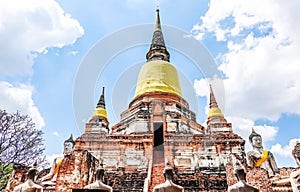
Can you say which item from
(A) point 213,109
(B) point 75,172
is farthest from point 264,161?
(A) point 213,109

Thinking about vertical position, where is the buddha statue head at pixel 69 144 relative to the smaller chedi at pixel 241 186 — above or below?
above

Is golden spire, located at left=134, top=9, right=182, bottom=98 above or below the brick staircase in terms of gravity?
above

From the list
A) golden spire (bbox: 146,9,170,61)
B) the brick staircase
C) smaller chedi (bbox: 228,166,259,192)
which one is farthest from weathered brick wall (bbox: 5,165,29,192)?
golden spire (bbox: 146,9,170,61)

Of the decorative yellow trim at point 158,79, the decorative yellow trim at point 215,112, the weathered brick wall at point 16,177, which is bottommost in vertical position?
the weathered brick wall at point 16,177

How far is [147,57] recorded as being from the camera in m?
24.6

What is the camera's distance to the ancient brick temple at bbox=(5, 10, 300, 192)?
9.34 m

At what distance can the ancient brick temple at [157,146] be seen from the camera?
9.34m

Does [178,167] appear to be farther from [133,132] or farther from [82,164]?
[82,164]

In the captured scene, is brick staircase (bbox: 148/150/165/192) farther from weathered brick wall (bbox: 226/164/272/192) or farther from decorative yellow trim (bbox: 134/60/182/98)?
decorative yellow trim (bbox: 134/60/182/98)

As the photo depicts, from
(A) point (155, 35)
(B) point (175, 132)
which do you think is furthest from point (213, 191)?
(A) point (155, 35)

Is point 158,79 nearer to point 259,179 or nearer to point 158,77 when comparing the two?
point 158,77

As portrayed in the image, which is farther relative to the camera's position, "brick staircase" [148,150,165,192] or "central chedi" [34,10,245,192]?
"brick staircase" [148,150,165,192]

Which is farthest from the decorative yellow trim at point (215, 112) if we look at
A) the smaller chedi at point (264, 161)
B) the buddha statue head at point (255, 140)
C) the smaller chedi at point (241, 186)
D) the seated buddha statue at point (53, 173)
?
the smaller chedi at point (241, 186)

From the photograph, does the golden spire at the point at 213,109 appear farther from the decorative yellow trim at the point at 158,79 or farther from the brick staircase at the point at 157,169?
the brick staircase at the point at 157,169
